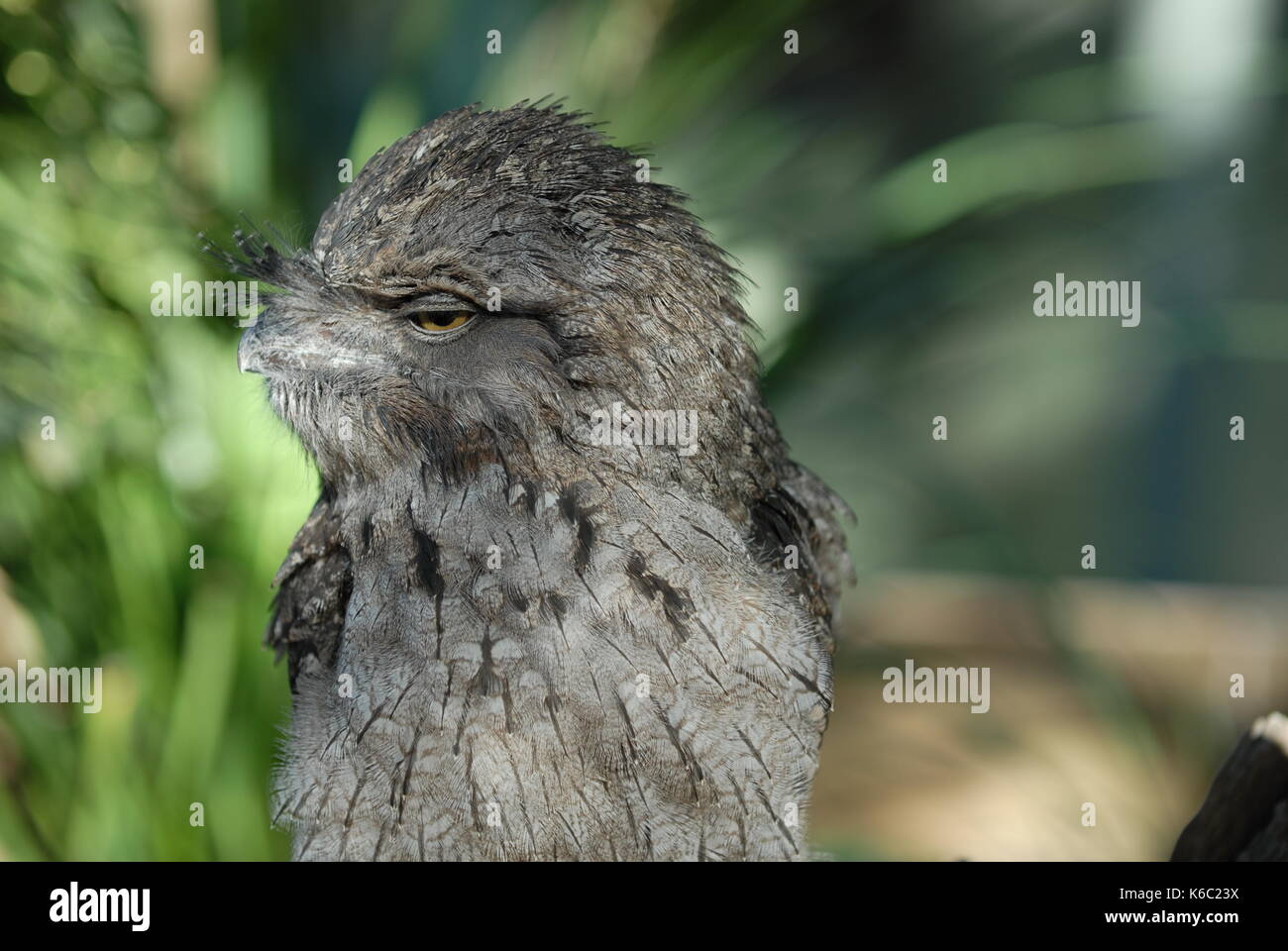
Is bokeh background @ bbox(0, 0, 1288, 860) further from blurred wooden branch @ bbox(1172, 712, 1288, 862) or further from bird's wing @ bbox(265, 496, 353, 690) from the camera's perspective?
blurred wooden branch @ bbox(1172, 712, 1288, 862)

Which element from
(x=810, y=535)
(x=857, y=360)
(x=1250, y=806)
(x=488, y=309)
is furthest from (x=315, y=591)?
(x=857, y=360)

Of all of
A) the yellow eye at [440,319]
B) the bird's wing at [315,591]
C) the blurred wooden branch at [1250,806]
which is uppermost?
the yellow eye at [440,319]

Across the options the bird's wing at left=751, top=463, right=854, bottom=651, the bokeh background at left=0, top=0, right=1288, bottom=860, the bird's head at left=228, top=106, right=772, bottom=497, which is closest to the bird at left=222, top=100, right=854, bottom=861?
the bird's head at left=228, top=106, right=772, bottom=497

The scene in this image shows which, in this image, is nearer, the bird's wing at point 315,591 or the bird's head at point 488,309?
the bird's head at point 488,309

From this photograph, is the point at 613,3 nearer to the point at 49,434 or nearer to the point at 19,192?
the point at 19,192

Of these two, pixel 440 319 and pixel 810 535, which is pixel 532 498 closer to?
pixel 440 319

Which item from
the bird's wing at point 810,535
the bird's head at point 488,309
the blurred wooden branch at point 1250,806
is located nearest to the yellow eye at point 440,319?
the bird's head at point 488,309

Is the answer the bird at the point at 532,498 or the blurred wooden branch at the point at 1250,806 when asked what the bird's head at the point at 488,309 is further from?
the blurred wooden branch at the point at 1250,806
